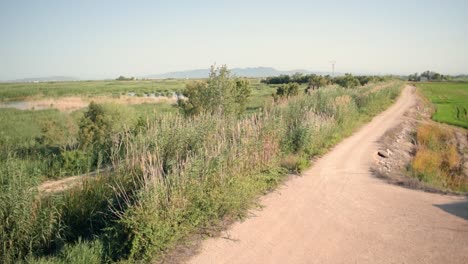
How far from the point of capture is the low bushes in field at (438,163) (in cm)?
1258

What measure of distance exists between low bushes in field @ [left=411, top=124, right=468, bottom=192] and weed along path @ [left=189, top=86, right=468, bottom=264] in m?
2.71

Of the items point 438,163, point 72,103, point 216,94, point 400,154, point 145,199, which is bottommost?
point 438,163

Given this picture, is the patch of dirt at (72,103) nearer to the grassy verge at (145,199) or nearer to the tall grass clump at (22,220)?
the grassy verge at (145,199)

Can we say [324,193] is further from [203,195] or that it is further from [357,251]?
[203,195]

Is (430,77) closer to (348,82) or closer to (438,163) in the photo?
(348,82)

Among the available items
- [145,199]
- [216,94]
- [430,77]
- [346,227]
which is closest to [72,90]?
[216,94]

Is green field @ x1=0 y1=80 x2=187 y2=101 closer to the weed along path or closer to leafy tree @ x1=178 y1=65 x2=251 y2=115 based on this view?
leafy tree @ x1=178 y1=65 x2=251 y2=115

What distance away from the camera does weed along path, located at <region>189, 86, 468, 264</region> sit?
6164 mm

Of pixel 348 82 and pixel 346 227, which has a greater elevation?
pixel 348 82

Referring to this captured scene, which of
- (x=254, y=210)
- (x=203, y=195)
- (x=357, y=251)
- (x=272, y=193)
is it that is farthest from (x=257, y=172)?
(x=357, y=251)

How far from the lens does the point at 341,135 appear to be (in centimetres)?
1830

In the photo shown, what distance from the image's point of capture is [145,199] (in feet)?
20.1

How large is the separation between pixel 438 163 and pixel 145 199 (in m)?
15.0

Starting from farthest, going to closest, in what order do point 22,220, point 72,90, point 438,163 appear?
1. point 72,90
2. point 438,163
3. point 22,220
